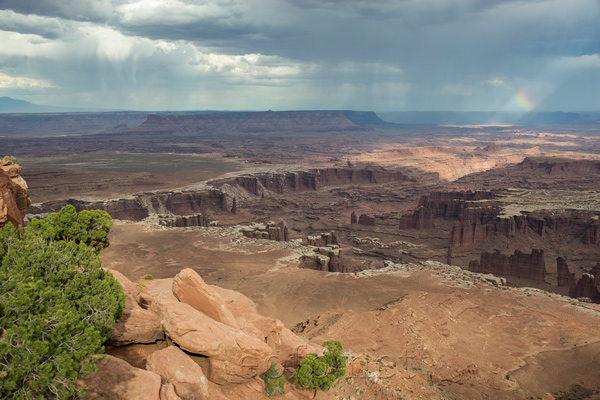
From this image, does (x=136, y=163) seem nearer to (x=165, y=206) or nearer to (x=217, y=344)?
(x=165, y=206)

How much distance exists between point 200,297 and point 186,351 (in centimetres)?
248

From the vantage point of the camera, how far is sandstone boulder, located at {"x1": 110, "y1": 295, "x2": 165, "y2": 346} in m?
14.3

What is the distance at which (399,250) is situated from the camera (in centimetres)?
6894

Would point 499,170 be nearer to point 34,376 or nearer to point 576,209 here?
point 576,209

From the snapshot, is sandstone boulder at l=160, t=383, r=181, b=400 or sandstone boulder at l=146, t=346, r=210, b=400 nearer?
sandstone boulder at l=160, t=383, r=181, b=400

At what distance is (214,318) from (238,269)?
96.1ft

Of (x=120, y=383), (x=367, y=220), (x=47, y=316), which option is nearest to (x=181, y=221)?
(x=367, y=220)

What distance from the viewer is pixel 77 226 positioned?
19438 millimetres

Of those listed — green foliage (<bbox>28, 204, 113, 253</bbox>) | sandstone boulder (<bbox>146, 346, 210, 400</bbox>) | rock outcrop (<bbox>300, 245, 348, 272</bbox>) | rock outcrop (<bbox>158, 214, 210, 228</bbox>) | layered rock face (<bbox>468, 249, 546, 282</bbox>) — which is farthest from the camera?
rock outcrop (<bbox>158, 214, 210, 228</bbox>)

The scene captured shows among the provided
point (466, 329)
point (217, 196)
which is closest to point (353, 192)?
point (217, 196)

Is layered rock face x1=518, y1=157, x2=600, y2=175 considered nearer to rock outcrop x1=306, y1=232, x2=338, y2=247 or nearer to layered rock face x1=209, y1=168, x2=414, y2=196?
layered rock face x1=209, y1=168, x2=414, y2=196

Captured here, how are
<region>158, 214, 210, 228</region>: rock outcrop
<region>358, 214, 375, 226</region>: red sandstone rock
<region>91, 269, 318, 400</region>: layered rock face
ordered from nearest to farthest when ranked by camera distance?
1. <region>91, 269, 318, 400</region>: layered rock face
2. <region>158, 214, 210, 228</region>: rock outcrop
3. <region>358, 214, 375, 226</region>: red sandstone rock

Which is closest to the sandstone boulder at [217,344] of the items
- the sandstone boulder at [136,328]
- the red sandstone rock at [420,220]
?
the sandstone boulder at [136,328]

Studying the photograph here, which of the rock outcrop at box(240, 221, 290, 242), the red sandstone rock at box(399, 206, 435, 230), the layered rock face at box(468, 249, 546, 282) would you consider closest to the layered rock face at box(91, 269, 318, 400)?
the layered rock face at box(468, 249, 546, 282)
